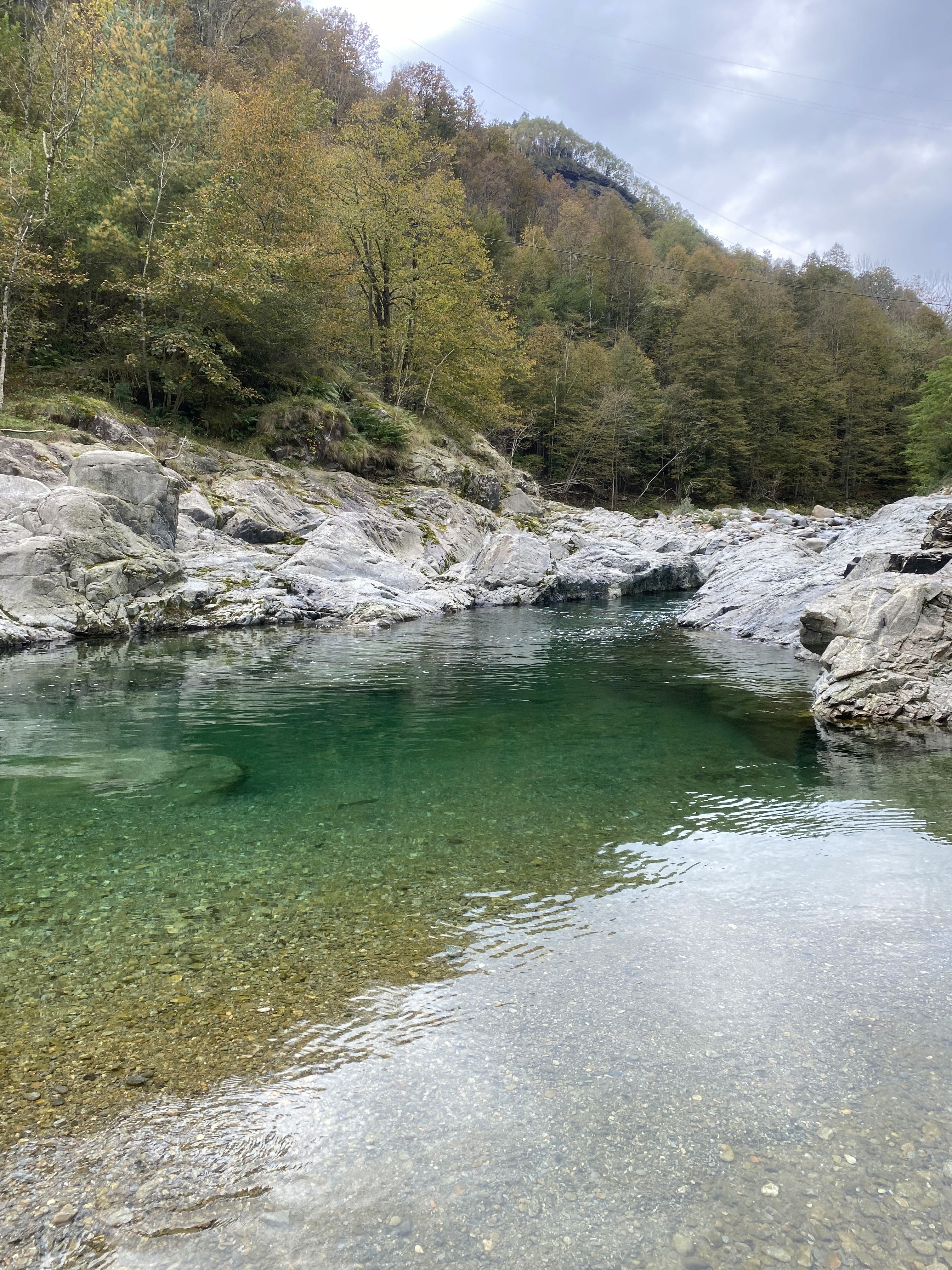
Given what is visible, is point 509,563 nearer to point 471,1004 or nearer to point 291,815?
point 291,815

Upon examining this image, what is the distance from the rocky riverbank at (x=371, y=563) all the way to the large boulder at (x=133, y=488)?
41 millimetres

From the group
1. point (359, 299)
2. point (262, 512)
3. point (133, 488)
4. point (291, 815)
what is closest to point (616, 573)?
point (262, 512)

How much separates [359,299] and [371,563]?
17.7 m

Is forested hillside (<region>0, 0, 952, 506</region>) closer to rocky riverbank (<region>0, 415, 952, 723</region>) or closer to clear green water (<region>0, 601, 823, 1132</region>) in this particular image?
Answer: rocky riverbank (<region>0, 415, 952, 723</region>)

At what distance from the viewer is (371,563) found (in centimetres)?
1994

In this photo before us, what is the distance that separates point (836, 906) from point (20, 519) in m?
14.9

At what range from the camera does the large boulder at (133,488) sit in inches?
604

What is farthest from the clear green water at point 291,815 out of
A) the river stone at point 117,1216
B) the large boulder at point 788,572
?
the large boulder at point 788,572

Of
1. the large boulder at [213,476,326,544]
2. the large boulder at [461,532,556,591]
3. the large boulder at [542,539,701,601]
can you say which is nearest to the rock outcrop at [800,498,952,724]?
the large boulder at [461,532,556,591]

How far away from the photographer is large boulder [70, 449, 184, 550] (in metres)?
15.4

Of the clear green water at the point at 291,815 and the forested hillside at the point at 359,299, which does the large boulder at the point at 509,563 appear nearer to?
the forested hillside at the point at 359,299

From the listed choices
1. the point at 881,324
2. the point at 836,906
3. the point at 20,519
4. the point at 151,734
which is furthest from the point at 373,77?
the point at 836,906

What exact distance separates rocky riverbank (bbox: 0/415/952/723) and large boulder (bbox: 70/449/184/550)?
Answer: 41 mm

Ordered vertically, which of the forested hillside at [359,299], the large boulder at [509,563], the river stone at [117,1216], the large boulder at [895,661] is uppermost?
the forested hillside at [359,299]
